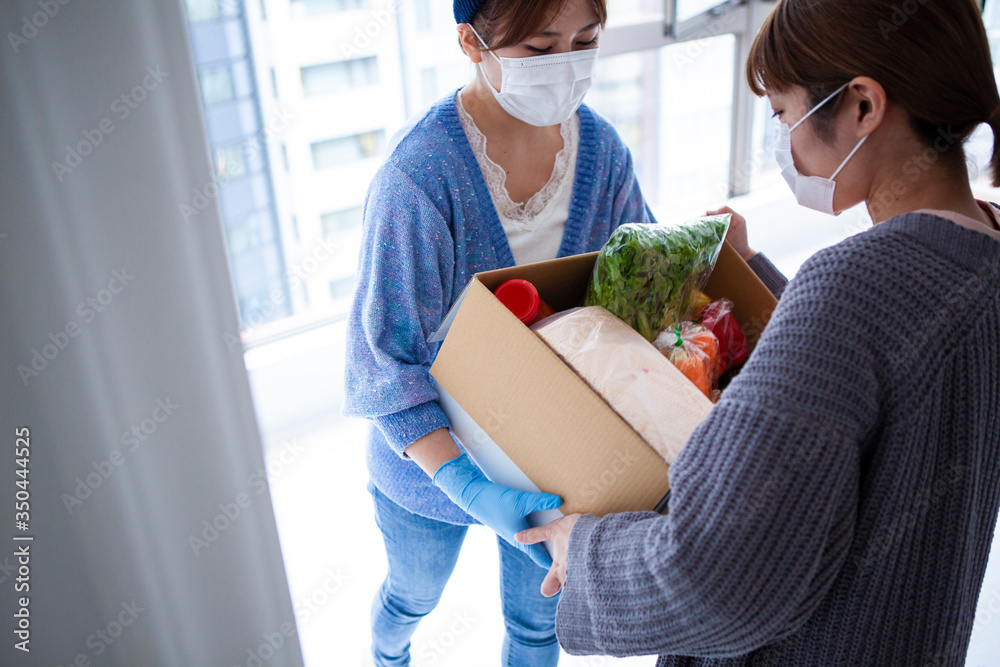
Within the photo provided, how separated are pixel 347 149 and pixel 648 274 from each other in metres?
2.19

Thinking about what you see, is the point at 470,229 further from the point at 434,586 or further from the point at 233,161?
the point at 233,161

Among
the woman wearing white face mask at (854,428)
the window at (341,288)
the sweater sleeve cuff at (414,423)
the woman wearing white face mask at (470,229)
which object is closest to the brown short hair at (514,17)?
the woman wearing white face mask at (470,229)

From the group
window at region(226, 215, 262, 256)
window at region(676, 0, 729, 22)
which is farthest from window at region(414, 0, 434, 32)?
window at region(676, 0, 729, 22)

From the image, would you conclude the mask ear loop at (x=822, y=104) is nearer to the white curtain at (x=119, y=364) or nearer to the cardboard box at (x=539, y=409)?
the cardboard box at (x=539, y=409)

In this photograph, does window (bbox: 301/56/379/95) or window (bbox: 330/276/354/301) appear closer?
window (bbox: 301/56/379/95)

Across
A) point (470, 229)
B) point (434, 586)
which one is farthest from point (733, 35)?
point (434, 586)

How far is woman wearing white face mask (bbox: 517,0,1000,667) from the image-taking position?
24.7 inches

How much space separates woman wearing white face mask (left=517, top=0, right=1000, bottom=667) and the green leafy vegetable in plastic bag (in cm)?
20

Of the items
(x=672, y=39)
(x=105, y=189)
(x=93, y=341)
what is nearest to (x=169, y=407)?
(x=93, y=341)

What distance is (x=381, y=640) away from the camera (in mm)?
1410

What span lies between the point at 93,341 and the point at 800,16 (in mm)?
848

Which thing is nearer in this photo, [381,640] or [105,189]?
[105,189]

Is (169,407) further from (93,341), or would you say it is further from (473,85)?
(473,85)

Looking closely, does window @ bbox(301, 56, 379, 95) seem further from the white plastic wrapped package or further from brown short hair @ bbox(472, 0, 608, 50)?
the white plastic wrapped package
